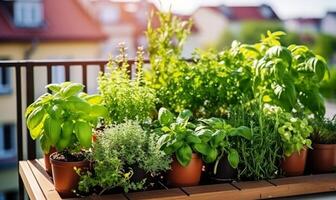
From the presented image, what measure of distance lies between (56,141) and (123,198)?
33 centimetres

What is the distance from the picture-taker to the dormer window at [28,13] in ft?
48.3

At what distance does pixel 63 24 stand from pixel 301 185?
14125mm

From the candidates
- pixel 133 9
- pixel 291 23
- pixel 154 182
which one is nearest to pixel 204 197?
pixel 154 182

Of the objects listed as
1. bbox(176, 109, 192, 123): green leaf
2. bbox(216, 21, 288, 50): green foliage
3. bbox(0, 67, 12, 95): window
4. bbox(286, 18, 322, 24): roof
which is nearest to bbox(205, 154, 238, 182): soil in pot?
bbox(176, 109, 192, 123): green leaf

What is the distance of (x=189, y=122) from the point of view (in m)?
2.27

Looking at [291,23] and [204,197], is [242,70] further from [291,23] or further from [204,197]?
[291,23]

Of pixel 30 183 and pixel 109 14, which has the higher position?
pixel 109 14

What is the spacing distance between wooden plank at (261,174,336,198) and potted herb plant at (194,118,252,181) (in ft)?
0.59

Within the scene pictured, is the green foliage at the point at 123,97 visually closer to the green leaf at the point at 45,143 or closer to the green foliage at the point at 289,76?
the green leaf at the point at 45,143

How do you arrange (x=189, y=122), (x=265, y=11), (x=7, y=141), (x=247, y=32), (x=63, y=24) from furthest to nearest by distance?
1. (x=265, y=11)
2. (x=247, y=32)
3. (x=63, y=24)
4. (x=7, y=141)
5. (x=189, y=122)

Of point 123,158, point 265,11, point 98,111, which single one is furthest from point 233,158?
point 265,11

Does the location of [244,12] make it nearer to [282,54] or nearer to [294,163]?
[282,54]

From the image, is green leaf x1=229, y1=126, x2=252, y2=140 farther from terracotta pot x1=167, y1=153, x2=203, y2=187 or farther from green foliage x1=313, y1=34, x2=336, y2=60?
green foliage x1=313, y1=34, x2=336, y2=60

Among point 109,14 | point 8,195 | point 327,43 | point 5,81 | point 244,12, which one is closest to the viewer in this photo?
point 5,81
